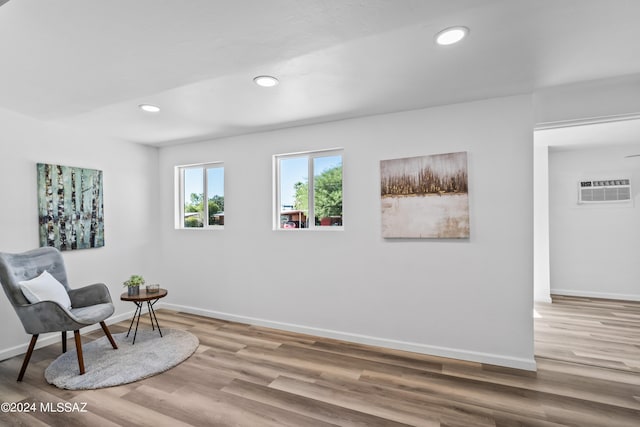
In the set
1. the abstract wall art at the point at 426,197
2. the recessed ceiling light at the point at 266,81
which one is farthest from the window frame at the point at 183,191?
the abstract wall art at the point at 426,197

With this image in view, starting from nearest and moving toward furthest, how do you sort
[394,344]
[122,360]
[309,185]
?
[122,360] < [394,344] < [309,185]

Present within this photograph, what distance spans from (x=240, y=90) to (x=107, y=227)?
268 cm

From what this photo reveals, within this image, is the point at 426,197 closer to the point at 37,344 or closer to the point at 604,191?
the point at 604,191

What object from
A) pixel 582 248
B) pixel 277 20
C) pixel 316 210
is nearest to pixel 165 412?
pixel 316 210

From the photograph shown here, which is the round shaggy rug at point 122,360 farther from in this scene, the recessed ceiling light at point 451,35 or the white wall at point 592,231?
the white wall at point 592,231

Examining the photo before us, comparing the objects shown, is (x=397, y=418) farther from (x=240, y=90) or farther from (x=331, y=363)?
(x=240, y=90)

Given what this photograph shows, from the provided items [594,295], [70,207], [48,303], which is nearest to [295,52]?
[48,303]

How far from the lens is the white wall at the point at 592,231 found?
181 inches

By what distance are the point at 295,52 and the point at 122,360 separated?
2985mm

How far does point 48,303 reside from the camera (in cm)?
238

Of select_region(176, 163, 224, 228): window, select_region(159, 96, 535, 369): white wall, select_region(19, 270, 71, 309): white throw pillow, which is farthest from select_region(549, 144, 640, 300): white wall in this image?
select_region(19, 270, 71, 309): white throw pillow

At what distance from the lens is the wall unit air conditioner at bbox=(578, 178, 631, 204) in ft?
15.1

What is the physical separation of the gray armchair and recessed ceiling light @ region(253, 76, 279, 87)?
7.74ft

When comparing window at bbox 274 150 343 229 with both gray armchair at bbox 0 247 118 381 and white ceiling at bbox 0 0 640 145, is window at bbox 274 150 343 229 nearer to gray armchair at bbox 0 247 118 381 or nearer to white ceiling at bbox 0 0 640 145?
white ceiling at bbox 0 0 640 145
